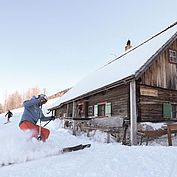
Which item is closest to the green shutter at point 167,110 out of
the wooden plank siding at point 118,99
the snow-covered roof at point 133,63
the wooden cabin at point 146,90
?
the wooden cabin at point 146,90

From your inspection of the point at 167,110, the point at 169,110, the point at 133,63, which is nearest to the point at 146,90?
the point at 133,63

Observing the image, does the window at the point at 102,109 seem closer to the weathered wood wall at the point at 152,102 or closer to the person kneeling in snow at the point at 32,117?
the weathered wood wall at the point at 152,102

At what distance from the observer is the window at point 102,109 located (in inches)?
376

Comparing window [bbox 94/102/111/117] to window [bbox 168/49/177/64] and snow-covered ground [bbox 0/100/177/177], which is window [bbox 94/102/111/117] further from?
snow-covered ground [bbox 0/100/177/177]

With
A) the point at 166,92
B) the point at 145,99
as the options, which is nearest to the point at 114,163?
the point at 145,99

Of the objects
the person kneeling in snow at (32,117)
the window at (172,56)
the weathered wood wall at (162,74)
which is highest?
the window at (172,56)

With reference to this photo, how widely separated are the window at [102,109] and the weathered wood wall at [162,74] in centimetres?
268

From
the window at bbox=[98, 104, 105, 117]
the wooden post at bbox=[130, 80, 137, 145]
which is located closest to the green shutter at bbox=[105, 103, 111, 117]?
the window at bbox=[98, 104, 105, 117]

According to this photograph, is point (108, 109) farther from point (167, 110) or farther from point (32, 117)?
point (32, 117)

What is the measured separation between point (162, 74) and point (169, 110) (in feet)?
6.84

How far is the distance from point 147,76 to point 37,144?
6.38 m

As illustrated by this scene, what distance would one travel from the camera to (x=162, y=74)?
28.9 ft

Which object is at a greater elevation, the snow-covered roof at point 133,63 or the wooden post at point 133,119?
the snow-covered roof at point 133,63

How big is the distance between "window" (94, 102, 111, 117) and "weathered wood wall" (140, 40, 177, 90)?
2676 mm
